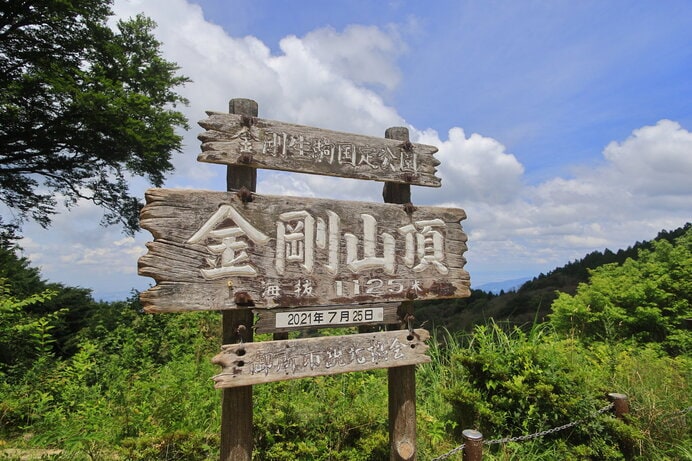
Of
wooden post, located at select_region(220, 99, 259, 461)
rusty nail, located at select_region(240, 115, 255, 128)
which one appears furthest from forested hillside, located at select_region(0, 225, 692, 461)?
rusty nail, located at select_region(240, 115, 255, 128)

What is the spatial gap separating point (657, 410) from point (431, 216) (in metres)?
3.11

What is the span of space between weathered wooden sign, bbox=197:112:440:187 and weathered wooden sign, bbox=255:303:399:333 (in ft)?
3.06

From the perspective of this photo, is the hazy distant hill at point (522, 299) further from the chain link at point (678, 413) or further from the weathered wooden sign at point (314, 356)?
the weathered wooden sign at point (314, 356)

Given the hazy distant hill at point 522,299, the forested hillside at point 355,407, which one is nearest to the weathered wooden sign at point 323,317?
the forested hillside at point 355,407

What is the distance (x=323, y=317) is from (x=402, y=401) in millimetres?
1015

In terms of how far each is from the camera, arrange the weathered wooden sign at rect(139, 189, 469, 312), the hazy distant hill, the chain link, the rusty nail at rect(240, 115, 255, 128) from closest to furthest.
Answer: the weathered wooden sign at rect(139, 189, 469, 312) < the rusty nail at rect(240, 115, 255, 128) < the chain link < the hazy distant hill

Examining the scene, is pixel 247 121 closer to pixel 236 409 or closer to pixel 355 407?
pixel 236 409

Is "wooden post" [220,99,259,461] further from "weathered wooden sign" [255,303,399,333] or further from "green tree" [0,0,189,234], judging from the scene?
"green tree" [0,0,189,234]

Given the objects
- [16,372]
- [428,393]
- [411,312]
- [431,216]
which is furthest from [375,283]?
[16,372]

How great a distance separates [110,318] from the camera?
23.2 ft

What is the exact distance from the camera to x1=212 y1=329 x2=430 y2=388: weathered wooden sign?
218 cm

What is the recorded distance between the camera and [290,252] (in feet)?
8.00

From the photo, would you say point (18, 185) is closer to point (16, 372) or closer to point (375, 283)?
point (16, 372)

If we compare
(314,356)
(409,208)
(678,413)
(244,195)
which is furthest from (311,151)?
(678,413)
